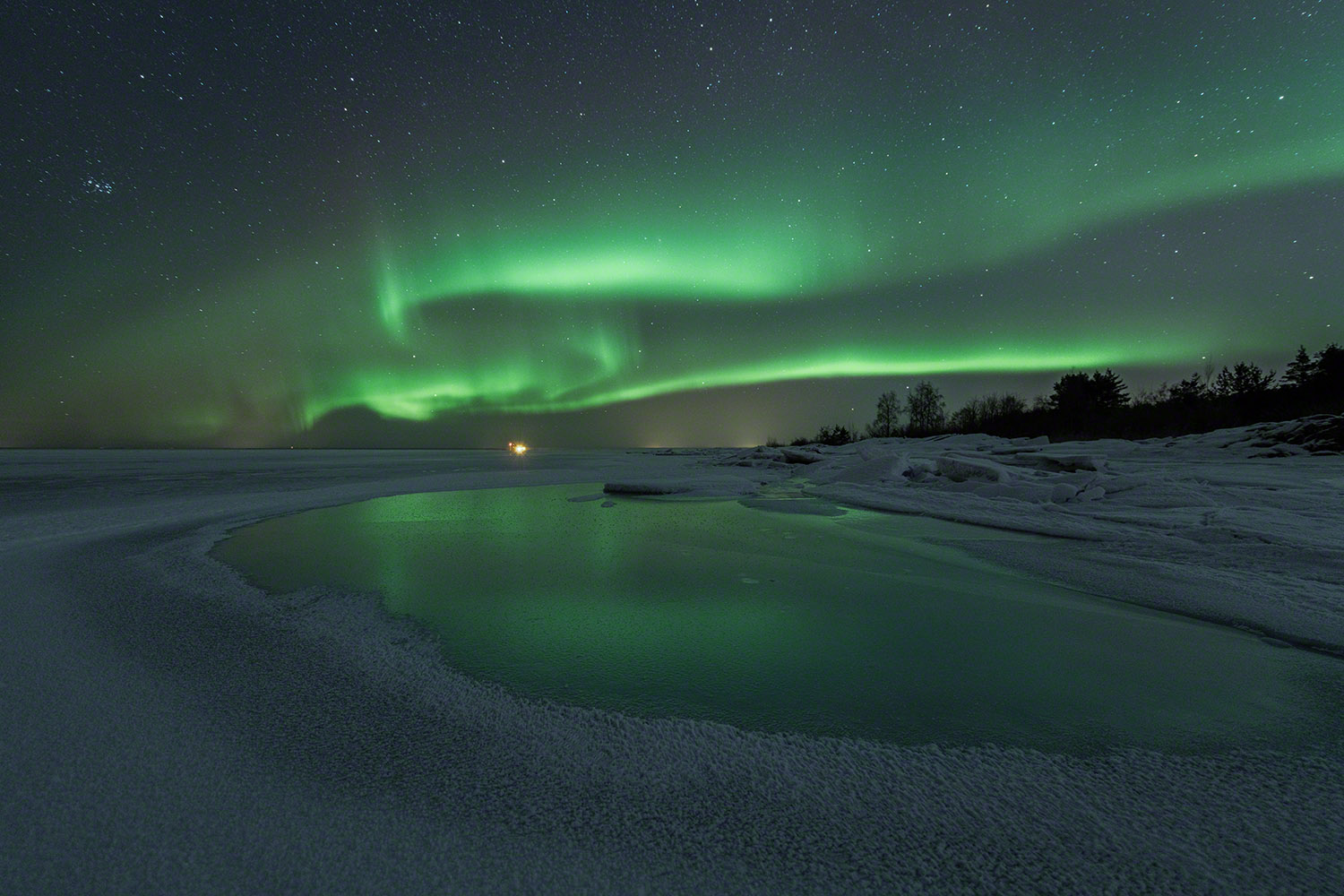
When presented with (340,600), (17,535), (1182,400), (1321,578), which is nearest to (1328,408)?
(1182,400)

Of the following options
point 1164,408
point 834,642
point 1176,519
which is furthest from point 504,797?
point 1164,408

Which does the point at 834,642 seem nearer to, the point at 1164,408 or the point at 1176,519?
the point at 1176,519

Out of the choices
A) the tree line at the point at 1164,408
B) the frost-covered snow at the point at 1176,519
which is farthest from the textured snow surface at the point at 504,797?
the tree line at the point at 1164,408

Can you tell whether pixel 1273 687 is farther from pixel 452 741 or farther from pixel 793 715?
pixel 452 741

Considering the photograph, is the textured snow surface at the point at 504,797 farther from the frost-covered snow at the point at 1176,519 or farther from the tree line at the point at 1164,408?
the tree line at the point at 1164,408

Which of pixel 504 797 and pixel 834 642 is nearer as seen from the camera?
pixel 504 797

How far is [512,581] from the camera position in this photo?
3.40 m

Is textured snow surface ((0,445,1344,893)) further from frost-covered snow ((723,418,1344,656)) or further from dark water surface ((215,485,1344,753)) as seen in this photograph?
frost-covered snow ((723,418,1344,656))

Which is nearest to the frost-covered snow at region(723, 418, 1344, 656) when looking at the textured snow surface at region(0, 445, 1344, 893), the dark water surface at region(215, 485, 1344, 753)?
the dark water surface at region(215, 485, 1344, 753)

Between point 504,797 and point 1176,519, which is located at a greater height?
point 504,797

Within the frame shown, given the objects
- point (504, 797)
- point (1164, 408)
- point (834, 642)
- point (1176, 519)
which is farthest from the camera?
point (1164, 408)

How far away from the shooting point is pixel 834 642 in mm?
2334

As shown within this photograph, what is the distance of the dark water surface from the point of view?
65.8 inches

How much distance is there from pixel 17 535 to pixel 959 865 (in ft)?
24.9
